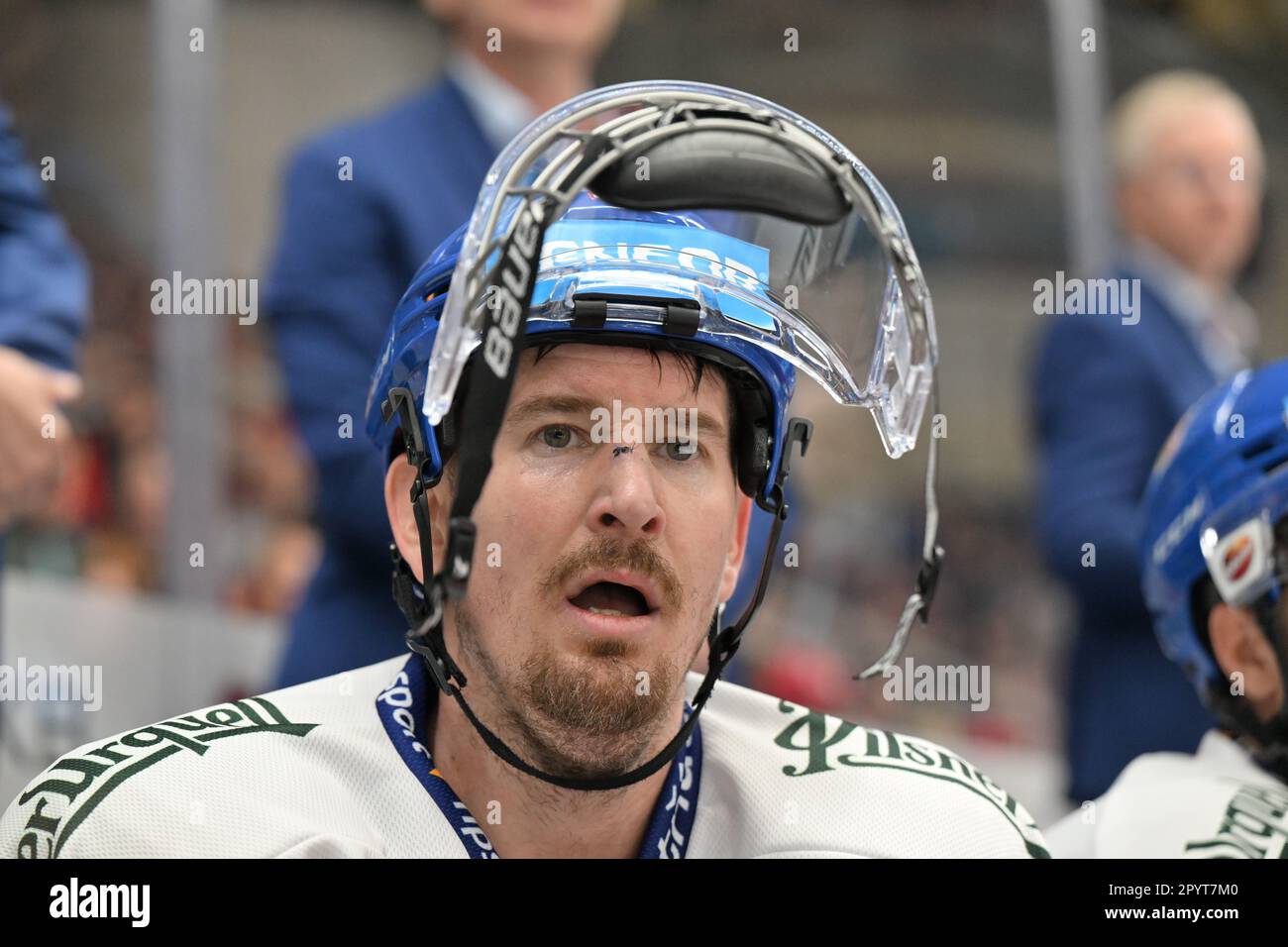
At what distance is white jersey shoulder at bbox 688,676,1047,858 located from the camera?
1.94m

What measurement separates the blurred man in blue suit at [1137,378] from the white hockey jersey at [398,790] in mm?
1180

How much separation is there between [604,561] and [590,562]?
0.01 m

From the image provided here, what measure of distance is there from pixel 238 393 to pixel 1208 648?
2180 mm

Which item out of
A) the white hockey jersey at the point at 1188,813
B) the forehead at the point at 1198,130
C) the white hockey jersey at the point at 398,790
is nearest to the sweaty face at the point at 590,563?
the white hockey jersey at the point at 398,790

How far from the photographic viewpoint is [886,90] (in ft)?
16.3

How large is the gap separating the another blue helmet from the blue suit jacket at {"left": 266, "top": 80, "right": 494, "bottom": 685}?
1.08 m

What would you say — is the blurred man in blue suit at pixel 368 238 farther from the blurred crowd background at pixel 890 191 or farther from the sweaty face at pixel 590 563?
the blurred crowd background at pixel 890 191

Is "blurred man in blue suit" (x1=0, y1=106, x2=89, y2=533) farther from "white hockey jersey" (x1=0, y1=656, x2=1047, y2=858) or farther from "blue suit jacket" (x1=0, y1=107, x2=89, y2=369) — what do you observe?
"white hockey jersey" (x1=0, y1=656, x2=1047, y2=858)

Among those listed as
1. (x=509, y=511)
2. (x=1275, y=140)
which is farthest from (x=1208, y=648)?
(x=1275, y=140)

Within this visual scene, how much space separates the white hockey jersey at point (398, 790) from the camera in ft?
5.62

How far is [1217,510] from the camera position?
239cm

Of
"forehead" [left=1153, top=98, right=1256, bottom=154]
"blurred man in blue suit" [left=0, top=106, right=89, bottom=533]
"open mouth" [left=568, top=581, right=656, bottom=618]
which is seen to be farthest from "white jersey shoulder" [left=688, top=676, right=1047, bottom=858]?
"forehead" [left=1153, top=98, right=1256, bottom=154]

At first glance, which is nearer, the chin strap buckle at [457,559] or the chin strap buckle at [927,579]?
the chin strap buckle at [457,559]
